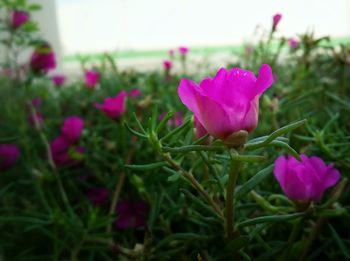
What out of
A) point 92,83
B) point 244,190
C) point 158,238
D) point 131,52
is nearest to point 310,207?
point 244,190

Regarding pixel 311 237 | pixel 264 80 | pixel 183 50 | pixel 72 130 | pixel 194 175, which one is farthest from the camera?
pixel 183 50

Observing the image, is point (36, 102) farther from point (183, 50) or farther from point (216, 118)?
point (216, 118)

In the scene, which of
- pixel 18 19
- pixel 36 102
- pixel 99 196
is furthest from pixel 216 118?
pixel 36 102

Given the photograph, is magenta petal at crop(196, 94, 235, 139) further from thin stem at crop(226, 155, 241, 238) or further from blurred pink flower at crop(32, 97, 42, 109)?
blurred pink flower at crop(32, 97, 42, 109)

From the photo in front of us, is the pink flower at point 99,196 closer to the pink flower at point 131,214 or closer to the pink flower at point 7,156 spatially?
the pink flower at point 131,214

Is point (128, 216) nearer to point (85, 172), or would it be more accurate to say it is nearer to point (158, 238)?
point (158, 238)

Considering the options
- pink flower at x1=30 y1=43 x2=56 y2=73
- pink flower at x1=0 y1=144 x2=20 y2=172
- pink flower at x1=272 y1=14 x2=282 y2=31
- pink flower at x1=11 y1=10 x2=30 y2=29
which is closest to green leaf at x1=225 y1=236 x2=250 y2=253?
pink flower at x1=272 y1=14 x2=282 y2=31
